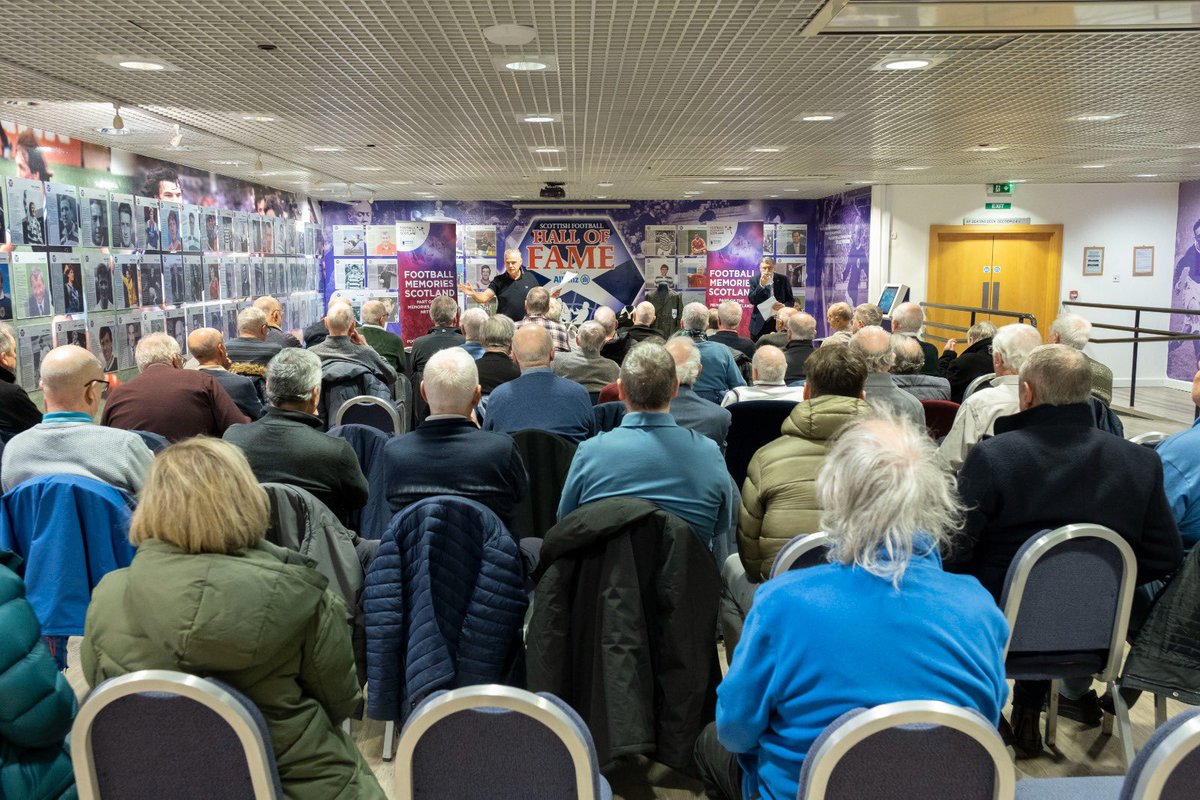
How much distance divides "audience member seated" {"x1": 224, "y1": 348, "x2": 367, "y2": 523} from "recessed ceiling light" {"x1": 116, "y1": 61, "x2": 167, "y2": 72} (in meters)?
2.41

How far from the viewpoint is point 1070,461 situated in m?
2.79

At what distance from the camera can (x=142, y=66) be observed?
16.0 feet

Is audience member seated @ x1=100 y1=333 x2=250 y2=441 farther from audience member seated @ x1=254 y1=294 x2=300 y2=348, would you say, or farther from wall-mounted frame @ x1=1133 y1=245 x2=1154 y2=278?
wall-mounted frame @ x1=1133 y1=245 x2=1154 y2=278

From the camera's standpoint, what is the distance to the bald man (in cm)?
316

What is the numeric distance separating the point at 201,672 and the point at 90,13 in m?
3.10

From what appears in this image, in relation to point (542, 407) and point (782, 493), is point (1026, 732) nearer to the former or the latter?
point (782, 493)

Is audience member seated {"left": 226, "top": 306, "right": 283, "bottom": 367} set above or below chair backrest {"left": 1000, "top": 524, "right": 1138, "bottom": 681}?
above

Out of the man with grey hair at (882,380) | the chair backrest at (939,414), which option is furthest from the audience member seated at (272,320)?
the chair backrest at (939,414)

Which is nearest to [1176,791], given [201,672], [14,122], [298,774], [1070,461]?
[1070,461]

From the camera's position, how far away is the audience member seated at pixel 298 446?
3.18 metres

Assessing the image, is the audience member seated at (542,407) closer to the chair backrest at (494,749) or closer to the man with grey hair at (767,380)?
the man with grey hair at (767,380)

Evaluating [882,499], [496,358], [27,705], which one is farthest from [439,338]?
[882,499]

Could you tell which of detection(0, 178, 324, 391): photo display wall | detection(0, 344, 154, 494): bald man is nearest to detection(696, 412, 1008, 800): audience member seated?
detection(0, 344, 154, 494): bald man

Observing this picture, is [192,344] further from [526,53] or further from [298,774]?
[298,774]
